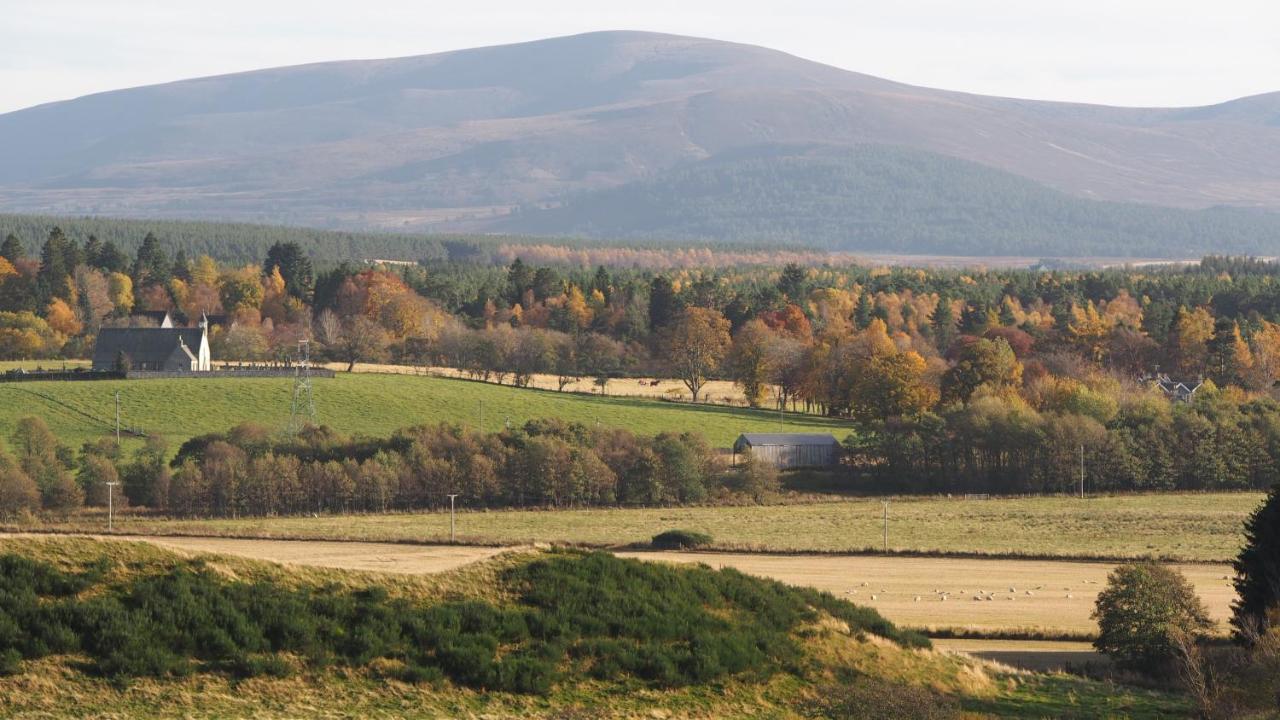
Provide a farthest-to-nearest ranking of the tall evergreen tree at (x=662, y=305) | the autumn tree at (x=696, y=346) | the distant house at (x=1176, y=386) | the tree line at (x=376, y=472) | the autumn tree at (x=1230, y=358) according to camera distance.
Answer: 1. the tall evergreen tree at (x=662, y=305)
2. the autumn tree at (x=696, y=346)
3. the autumn tree at (x=1230, y=358)
4. the distant house at (x=1176, y=386)
5. the tree line at (x=376, y=472)

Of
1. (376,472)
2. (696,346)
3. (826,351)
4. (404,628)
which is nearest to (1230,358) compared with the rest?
(826,351)

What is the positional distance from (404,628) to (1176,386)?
11474cm

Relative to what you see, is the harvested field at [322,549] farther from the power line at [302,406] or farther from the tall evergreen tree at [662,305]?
the tall evergreen tree at [662,305]

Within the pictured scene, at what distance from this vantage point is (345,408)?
11688 cm

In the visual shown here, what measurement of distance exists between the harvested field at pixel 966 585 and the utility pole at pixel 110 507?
947 inches

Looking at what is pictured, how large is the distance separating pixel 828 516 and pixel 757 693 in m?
49.8

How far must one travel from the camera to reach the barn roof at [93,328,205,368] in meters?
138

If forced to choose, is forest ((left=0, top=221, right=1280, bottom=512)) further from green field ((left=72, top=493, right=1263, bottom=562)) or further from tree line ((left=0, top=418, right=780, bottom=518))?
green field ((left=72, top=493, right=1263, bottom=562))

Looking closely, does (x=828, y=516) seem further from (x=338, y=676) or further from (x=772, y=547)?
(x=338, y=676)

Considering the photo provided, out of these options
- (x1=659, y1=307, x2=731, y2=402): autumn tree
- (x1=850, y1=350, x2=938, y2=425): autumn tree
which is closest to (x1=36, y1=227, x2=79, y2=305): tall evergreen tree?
(x1=659, y1=307, x2=731, y2=402): autumn tree

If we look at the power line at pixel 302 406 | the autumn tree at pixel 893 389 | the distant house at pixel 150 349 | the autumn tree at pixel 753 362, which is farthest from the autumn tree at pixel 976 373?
the distant house at pixel 150 349

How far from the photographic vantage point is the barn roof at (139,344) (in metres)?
138

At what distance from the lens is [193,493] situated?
276ft

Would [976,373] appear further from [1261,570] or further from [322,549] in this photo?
[1261,570]
